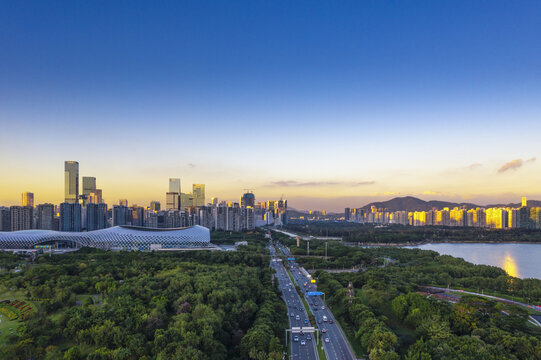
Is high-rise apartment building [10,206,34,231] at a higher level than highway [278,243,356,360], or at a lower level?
higher

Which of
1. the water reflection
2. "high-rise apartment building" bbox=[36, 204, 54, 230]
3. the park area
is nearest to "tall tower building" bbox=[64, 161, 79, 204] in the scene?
"high-rise apartment building" bbox=[36, 204, 54, 230]

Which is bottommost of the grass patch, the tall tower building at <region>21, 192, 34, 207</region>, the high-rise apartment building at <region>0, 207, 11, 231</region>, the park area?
the grass patch

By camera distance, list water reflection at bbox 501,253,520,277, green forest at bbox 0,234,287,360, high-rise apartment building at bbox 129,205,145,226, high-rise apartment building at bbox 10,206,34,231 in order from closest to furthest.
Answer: green forest at bbox 0,234,287,360 → water reflection at bbox 501,253,520,277 → high-rise apartment building at bbox 10,206,34,231 → high-rise apartment building at bbox 129,205,145,226

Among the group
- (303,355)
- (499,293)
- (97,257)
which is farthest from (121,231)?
(499,293)

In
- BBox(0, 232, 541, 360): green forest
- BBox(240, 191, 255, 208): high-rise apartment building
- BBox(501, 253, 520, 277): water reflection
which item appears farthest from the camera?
BBox(240, 191, 255, 208): high-rise apartment building

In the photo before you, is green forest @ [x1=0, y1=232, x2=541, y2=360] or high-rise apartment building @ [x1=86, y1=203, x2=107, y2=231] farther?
high-rise apartment building @ [x1=86, y1=203, x2=107, y2=231]

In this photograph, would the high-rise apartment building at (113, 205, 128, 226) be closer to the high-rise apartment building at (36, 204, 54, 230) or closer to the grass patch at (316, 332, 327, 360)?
the high-rise apartment building at (36, 204, 54, 230)

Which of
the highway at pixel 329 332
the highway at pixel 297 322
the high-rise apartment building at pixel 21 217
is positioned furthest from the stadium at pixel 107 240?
the highway at pixel 329 332
